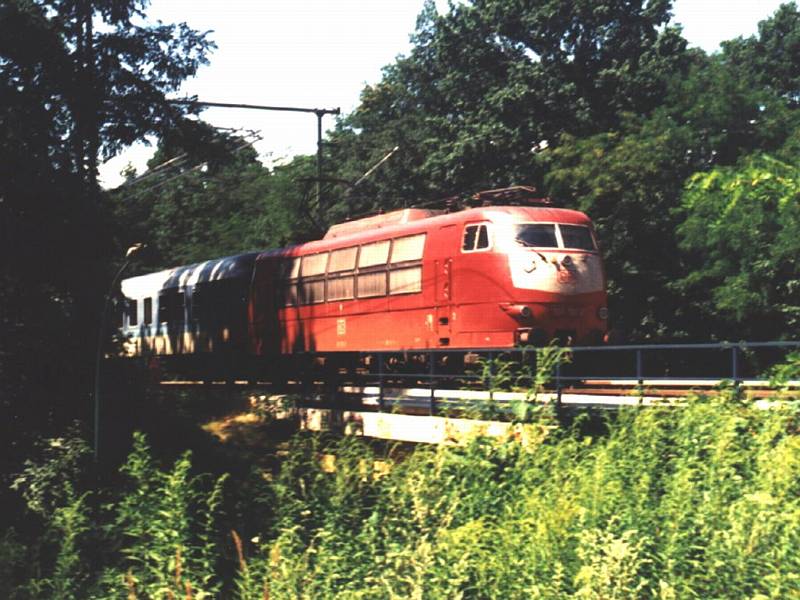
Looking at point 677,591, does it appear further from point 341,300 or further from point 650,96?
point 650,96

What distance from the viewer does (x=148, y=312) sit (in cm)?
3728

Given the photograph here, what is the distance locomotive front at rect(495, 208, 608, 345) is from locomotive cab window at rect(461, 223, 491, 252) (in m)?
0.24

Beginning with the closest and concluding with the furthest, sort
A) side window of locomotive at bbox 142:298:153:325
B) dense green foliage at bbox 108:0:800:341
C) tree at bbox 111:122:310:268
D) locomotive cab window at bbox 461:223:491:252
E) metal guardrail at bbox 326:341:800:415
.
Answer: metal guardrail at bbox 326:341:800:415 < locomotive cab window at bbox 461:223:491:252 < dense green foliage at bbox 108:0:800:341 < side window of locomotive at bbox 142:298:153:325 < tree at bbox 111:122:310:268

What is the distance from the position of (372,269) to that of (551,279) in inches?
165

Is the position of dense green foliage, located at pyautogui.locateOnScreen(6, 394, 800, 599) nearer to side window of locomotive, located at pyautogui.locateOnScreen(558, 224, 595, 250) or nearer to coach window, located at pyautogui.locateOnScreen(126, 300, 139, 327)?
side window of locomotive, located at pyautogui.locateOnScreen(558, 224, 595, 250)

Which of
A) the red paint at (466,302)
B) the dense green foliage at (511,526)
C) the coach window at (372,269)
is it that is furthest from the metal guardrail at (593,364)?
the dense green foliage at (511,526)

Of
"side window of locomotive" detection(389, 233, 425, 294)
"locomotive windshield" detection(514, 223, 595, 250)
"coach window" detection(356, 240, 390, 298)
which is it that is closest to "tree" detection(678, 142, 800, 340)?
"locomotive windshield" detection(514, 223, 595, 250)

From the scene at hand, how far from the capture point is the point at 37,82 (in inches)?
1021

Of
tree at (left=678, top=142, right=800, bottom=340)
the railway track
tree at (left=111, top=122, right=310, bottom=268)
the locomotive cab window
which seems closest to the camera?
the railway track

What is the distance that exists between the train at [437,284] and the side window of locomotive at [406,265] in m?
0.03

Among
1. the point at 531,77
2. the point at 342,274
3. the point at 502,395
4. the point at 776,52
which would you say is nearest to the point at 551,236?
the point at 502,395

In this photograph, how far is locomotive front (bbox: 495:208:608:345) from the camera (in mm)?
22391

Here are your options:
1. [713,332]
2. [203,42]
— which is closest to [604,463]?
[203,42]

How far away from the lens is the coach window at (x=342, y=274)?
26.0 m
